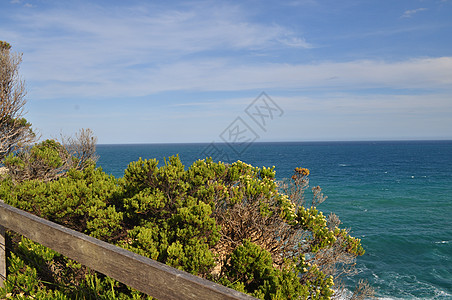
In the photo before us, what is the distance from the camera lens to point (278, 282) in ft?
18.1

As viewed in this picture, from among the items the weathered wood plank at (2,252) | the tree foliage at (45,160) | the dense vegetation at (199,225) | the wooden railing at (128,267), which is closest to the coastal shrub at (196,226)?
the dense vegetation at (199,225)

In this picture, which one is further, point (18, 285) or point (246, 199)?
point (246, 199)

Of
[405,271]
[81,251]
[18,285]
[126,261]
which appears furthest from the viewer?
[405,271]

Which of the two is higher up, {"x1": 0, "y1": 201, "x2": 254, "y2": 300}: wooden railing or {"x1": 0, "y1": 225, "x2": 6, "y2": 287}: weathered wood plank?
{"x1": 0, "y1": 201, "x2": 254, "y2": 300}: wooden railing

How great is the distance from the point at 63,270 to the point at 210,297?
5714mm

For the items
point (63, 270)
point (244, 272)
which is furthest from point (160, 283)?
point (63, 270)

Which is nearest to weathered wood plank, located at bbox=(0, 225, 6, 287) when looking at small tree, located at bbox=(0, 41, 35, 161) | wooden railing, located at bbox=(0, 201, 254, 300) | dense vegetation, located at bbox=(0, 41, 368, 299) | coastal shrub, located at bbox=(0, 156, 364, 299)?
wooden railing, located at bbox=(0, 201, 254, 300)

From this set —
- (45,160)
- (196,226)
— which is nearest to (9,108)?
(45,160)

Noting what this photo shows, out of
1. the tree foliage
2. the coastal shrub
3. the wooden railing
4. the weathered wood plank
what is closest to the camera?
the wooden railing

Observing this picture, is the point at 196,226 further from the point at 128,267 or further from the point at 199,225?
the point at 128,267

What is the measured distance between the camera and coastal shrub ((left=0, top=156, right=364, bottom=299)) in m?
5.68

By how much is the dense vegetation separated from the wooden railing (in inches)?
119

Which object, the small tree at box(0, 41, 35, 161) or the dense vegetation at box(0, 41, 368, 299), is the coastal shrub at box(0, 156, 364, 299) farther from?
the small tree at box(0, 41, 35, 161)

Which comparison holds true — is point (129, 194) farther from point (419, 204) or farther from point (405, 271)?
point (419, 204)
